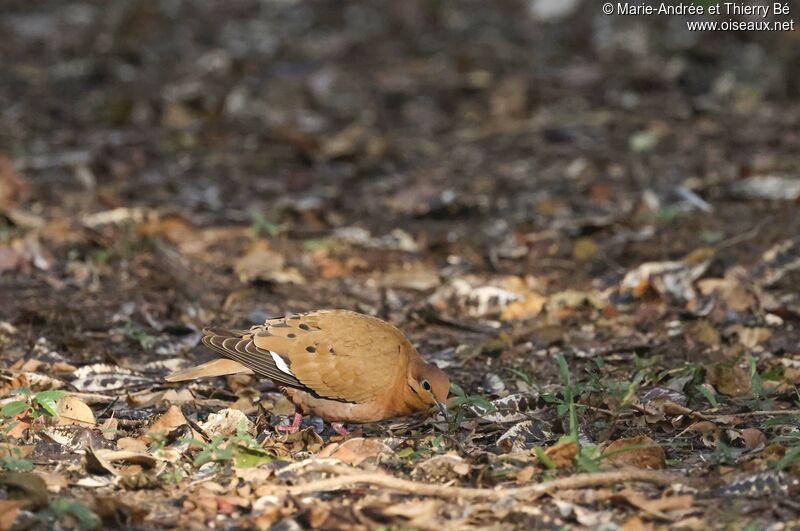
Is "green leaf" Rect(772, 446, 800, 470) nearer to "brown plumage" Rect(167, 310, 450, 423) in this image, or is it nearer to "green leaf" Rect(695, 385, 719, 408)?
"green leaf" Rect(695, 385, 719, 408)

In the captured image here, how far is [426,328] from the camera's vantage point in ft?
20.4

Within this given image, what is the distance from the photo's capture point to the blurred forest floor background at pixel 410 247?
4004mm

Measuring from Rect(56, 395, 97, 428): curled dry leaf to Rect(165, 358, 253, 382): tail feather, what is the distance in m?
0.40

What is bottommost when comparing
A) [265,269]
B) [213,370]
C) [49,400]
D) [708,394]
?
[265,269]

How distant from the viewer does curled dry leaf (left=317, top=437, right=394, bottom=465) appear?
4.19 m

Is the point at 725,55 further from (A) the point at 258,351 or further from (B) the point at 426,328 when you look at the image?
(A) the point at 258,351

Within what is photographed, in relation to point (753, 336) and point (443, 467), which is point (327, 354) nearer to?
point (443, 467)

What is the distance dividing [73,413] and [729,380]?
280 cm

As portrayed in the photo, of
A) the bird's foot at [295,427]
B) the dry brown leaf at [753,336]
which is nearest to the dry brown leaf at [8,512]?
the bird's foot at [295,427]

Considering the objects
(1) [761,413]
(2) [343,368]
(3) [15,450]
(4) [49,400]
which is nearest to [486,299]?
(2) [343,368]

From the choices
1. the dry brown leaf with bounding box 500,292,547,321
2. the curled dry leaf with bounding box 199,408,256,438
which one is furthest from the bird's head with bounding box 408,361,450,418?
the dry brown leaf with bounding box 500,292,547,321

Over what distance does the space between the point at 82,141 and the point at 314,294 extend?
413 centimetres

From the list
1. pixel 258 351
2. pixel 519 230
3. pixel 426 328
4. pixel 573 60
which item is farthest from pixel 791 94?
pixel 258 351

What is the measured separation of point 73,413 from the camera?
4613 mm
